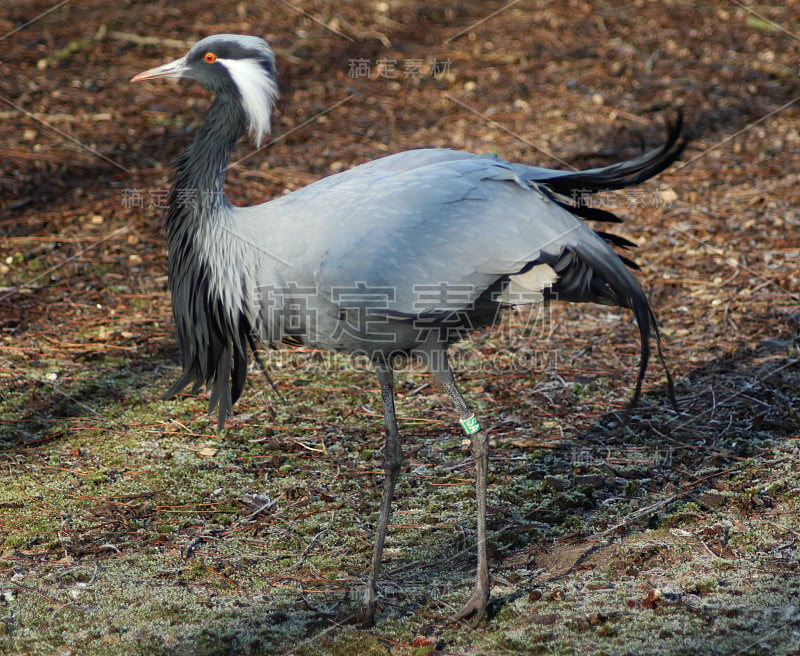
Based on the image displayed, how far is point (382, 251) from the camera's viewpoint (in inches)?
143

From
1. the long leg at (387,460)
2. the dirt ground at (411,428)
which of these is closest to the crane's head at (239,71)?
the long leg at (387,460)

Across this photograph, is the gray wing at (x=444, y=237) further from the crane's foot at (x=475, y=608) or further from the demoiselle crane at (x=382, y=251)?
the crane's foot at (x=475, y=608)

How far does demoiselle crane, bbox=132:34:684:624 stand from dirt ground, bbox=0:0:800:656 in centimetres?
45

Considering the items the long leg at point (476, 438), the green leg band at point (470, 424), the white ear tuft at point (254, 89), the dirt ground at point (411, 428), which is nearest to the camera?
the dirt ground at point (411, 428)

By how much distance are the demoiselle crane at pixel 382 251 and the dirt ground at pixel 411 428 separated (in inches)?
17.7

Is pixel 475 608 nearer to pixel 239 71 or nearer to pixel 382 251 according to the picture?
pixel 382 251

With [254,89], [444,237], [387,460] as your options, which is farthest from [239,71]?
[387,460]

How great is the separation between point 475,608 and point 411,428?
1722 millimetres

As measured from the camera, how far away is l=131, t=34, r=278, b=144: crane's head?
3.94 m

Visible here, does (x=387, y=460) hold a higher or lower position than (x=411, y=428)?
higher

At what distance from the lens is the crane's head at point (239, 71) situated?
3936 mm

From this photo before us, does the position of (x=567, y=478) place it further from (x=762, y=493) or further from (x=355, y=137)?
(x=355, y=137)

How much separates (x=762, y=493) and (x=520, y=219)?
1.75 metres

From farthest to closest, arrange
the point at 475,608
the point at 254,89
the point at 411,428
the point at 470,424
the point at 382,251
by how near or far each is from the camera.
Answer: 1. the point at 411,428
2. the point at 254,89
3. the point at 470,424
4. the point at 382,251
5. the point at 475,608
